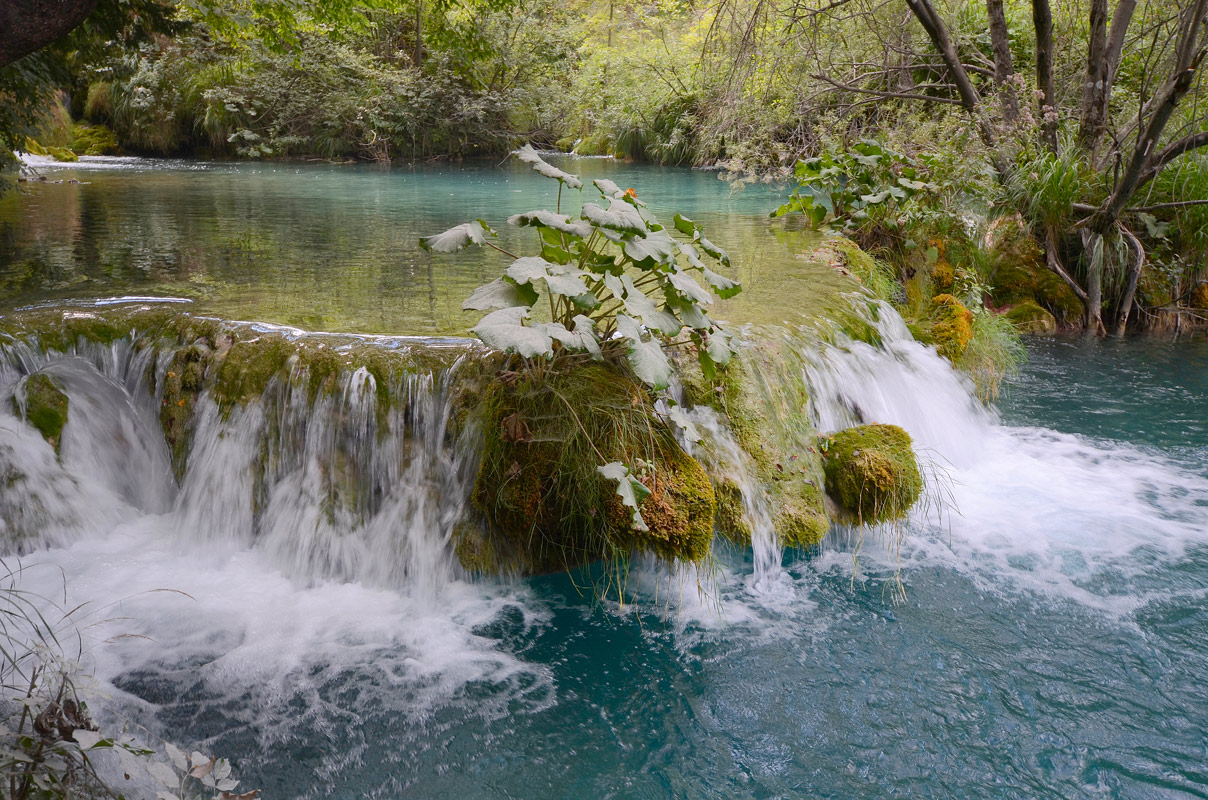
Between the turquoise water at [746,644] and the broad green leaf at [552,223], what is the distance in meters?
1.60

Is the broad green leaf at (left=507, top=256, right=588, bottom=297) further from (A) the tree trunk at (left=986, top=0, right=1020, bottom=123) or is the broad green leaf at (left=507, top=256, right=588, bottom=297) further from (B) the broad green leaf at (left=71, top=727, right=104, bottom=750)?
(A) the tree trunk at (left=986, top=0, right=1020, bottom=123)

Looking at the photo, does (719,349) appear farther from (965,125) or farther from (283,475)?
(965,125)

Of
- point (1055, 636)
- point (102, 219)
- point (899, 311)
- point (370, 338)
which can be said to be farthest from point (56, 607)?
point (102, 219)

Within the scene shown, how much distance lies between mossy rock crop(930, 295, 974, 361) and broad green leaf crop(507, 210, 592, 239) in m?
4.06

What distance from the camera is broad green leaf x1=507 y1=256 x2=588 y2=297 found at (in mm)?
3332

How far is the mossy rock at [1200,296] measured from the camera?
8.25 m

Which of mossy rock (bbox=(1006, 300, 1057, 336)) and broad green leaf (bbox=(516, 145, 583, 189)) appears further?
mossy rock (bbox=(1006, 300, 1057, 336))

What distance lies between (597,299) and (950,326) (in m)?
4.15

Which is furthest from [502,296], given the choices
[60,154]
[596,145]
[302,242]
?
[596,145]

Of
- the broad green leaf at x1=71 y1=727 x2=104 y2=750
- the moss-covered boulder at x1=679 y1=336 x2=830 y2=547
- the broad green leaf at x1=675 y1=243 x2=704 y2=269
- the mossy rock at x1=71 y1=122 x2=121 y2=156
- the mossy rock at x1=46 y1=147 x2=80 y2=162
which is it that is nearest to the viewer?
the broad green leaf at x1=71 y1=727 x2=104 y2=750

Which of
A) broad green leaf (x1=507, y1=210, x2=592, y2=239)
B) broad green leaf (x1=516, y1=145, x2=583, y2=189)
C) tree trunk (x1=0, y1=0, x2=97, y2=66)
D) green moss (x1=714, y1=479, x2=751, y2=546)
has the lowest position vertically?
green moss (x1=714, y1=479, x2=751, y2=546)

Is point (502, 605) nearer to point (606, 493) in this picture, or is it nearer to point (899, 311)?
point (606, 493)

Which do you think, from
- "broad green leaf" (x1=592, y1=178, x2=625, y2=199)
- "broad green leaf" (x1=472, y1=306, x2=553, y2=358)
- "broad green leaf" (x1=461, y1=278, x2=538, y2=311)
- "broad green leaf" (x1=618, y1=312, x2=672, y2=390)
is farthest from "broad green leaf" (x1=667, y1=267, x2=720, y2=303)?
"broad green leaf" (x1=472, y1=306, x2=553, y2=358)

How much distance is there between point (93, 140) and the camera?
2238 centimetres
